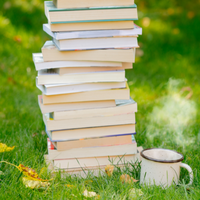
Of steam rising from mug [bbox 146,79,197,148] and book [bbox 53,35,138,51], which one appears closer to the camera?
book [bbox 53,35,138,51]

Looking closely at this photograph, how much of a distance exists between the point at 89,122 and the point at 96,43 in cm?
43

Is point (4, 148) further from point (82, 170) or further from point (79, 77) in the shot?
point (79, 77)

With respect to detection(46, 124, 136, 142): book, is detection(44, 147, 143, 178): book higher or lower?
lower

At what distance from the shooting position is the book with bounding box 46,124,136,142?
6.22 ft

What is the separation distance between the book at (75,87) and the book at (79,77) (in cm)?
2

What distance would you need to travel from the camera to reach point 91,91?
185 cm

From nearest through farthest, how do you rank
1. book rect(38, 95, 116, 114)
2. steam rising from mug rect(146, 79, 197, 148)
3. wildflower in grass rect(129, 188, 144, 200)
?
wildflower in grass rect(129, 188, 144, 200) → book rect(38, 95, 116, 114) → steam rising from mug rect(146, 79, 197, 148)

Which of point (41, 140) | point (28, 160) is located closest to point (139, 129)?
point (41, 140)

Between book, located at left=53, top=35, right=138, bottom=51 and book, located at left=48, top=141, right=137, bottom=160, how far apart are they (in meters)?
0.57

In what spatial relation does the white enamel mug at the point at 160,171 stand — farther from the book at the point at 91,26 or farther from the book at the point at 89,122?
the book at the point at 91,26

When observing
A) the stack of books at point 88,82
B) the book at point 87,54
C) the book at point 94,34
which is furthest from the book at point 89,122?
the book at point 94,34

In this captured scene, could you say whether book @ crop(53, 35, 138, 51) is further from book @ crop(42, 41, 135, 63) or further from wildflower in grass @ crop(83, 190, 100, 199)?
wildflower in grass @ crop(83, 190, 100, 199)

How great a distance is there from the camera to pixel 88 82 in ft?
6.02

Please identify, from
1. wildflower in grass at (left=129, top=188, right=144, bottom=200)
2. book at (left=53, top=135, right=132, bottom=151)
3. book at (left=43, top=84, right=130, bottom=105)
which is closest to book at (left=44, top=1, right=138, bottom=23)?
book at (left=43, top=84, right=130, bottom=105)
